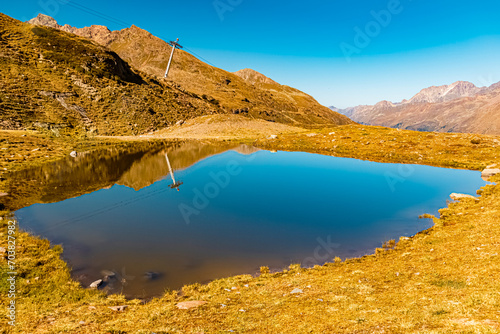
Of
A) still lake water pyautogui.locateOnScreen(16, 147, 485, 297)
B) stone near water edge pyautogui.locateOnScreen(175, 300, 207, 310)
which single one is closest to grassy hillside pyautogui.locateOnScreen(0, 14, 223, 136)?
still lake water pyautogui.locateOnScreen(16, 147, 485, 297)

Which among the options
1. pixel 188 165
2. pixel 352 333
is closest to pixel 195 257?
pixel 352 333

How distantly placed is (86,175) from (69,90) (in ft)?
265

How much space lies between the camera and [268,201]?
31609 millimetres

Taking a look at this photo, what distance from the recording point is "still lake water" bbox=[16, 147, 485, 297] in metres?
18.2

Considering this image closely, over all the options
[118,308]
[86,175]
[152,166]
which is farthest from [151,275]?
[152,166]

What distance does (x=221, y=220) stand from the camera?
84.3ft

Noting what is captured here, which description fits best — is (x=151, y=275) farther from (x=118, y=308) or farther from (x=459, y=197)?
(x=459, y=197)

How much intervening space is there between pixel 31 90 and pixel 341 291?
114659 mm

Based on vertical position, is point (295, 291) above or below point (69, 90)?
below

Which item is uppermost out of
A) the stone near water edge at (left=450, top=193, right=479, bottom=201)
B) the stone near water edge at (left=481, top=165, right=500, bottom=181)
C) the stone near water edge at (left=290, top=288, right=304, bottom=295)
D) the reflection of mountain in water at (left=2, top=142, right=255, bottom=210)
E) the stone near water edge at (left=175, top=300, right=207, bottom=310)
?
the stone near water edge at (left=481, top=165, right=500, bottom=181)

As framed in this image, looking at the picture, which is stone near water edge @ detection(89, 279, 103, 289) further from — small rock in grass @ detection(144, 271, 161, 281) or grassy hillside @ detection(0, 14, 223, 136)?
grassy hillside @ detection(0, 14, 223, 136)

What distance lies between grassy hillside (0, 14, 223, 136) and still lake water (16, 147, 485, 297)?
5601 centimetres

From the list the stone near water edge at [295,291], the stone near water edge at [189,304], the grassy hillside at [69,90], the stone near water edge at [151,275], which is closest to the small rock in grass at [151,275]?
the stone near water edge at [151,275]

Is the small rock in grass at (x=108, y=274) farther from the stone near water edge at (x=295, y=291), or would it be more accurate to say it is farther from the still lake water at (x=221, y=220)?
the stone near water edge at (x=295, y=291)
